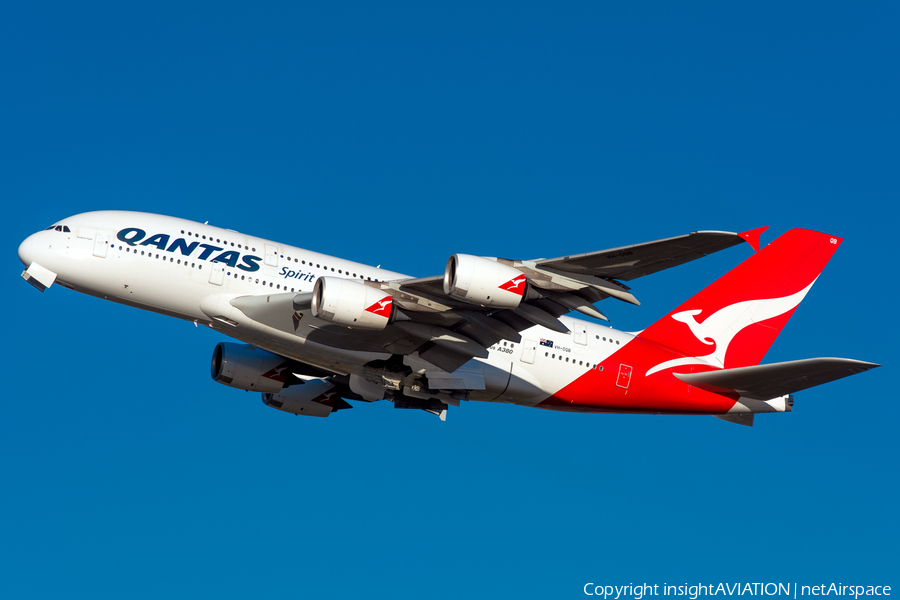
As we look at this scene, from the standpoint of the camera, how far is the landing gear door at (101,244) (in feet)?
88.4

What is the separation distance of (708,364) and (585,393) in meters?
4.97

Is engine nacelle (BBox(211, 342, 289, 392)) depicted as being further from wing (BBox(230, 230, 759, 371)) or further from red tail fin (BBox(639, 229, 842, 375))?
red tail fin (BBox(639, 229, 842, 375))

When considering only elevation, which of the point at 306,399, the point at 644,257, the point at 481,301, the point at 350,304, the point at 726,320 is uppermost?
the point at 726,320

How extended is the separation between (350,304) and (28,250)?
9953 millimetres

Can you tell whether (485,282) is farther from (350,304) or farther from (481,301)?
(350,304)

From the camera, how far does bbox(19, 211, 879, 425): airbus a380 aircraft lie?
24.4 metres

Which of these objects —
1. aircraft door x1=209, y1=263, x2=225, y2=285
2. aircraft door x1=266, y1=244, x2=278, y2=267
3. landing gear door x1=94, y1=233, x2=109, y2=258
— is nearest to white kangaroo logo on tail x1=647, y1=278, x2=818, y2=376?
aircraft door x1=266, y1=244, x2=278, y2=267

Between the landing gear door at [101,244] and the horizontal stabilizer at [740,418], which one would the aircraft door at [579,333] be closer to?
the horizontal stabilizer at [740,418]

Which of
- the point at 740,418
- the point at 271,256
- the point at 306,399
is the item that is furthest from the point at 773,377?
the point at 306,399

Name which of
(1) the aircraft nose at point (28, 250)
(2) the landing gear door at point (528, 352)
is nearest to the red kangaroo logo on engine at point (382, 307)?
(2) the landing gear door at point (528, 352)

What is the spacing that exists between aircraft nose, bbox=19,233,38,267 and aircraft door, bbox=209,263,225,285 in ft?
16.8

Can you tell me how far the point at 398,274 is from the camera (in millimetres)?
29641

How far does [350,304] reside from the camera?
2488 centimetres

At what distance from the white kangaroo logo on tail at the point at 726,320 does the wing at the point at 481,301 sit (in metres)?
8.19
